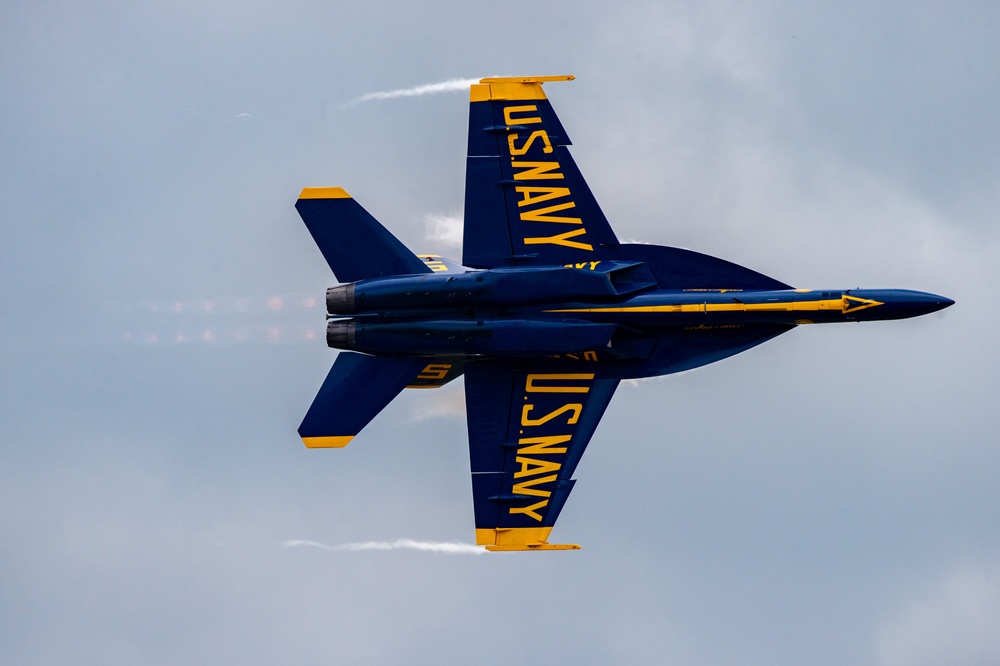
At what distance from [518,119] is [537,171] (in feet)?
4.35

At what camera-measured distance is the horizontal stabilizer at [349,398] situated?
29875 millimetres

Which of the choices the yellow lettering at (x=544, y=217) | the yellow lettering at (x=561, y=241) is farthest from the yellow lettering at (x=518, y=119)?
the yellow lettering at (x=561, y=241)

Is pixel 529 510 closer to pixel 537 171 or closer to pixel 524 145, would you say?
pixel 537 171

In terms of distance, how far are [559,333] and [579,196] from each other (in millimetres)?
3520

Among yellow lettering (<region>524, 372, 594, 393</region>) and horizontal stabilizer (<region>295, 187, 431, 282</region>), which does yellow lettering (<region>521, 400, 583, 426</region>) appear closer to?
yellow lettering (<region>524, 372, 594, 393</region>)

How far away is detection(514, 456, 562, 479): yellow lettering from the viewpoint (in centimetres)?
3042

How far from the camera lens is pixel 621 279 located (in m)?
30.0

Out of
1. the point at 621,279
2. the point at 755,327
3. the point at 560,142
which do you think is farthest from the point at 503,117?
the point at 755,327

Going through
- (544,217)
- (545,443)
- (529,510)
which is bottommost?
(529,510)

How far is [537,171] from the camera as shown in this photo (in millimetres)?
30906

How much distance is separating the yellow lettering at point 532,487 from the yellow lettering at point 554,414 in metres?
1.28

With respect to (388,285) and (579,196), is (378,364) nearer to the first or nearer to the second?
(388,285)

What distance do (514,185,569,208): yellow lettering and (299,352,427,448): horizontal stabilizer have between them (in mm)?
4769

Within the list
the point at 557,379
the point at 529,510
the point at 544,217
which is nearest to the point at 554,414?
the point at 557,379
